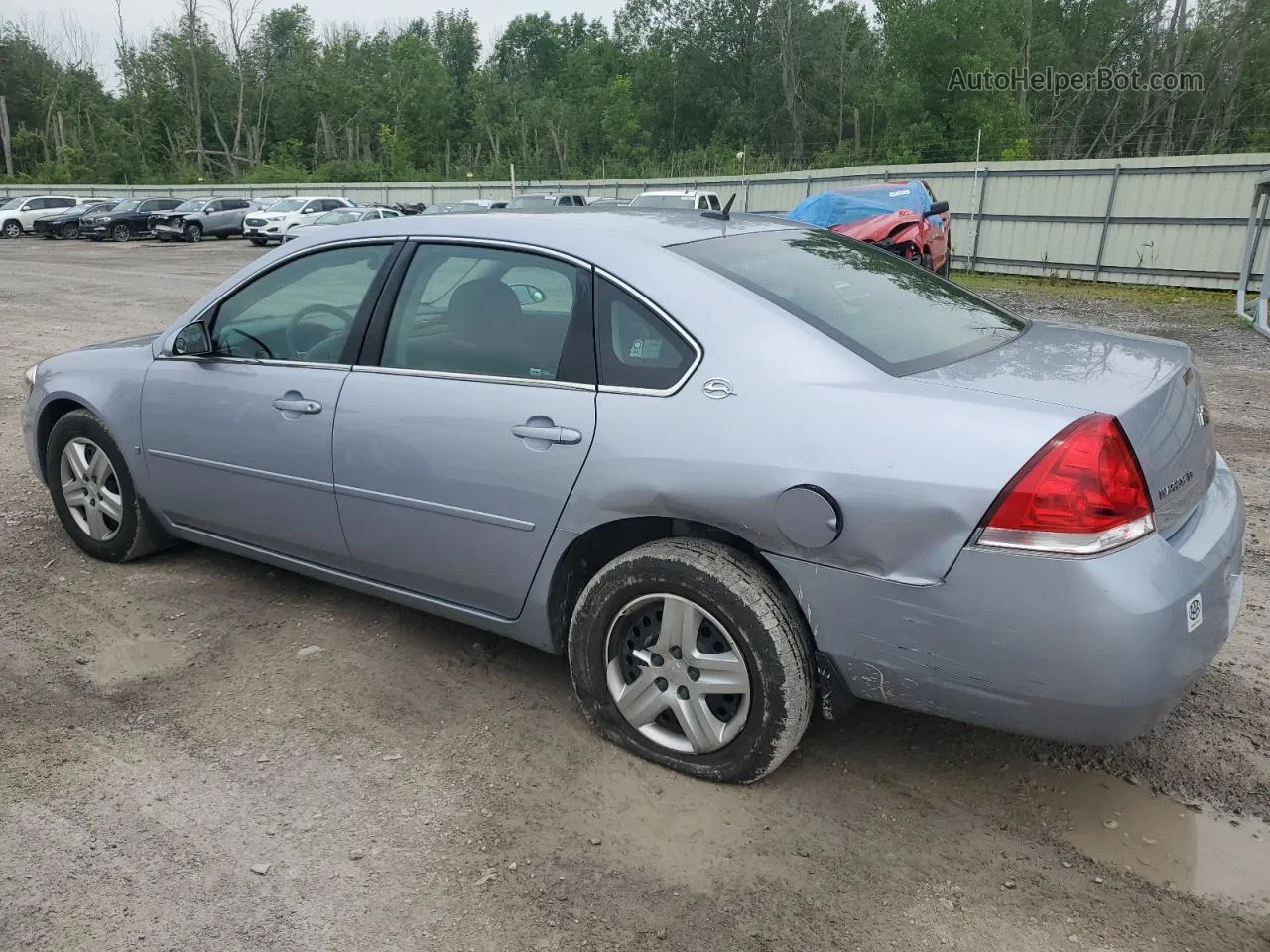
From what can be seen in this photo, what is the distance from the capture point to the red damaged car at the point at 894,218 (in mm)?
14852

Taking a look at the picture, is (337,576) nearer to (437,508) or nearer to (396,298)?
(437,508)

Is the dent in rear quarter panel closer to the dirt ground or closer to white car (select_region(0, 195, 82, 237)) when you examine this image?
the dirt ground

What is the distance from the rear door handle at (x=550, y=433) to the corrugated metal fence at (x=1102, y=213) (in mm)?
18519

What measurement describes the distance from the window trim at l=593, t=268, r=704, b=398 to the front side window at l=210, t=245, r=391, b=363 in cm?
100

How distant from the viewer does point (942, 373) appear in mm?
2689

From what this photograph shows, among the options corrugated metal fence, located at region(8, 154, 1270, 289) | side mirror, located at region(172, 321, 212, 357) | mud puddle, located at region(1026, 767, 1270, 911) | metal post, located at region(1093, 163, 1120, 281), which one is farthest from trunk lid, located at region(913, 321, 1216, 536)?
metal post, located at region(1093, 163, 1120, 281)

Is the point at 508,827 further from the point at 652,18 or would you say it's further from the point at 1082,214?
the point at 652,18

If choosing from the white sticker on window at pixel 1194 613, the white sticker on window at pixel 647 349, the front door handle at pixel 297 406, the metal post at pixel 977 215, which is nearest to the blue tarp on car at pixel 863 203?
the metal post at pixel 977 215

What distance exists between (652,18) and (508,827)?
75322 millimetres

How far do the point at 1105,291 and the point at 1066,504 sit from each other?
18120 mm

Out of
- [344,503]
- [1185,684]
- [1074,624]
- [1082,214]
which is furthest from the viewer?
[1082,214]

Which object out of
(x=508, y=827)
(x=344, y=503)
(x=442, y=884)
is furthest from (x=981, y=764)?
(x=344, y=503)

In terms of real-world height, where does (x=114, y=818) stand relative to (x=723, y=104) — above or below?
below

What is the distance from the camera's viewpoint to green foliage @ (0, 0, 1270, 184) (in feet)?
135
